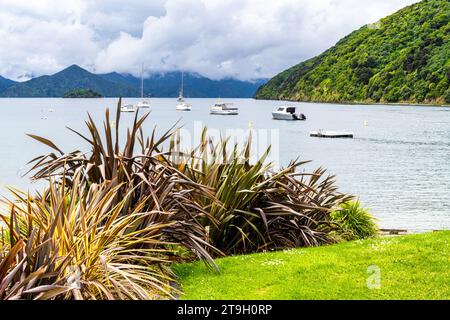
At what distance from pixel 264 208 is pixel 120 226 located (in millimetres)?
3701

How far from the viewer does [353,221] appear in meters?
11.3

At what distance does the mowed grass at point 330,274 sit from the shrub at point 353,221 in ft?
7.88

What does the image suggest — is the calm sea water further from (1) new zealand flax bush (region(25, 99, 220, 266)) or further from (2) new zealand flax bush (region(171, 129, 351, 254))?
(2) new zealand flax bush (region(171, 129, 351, 254))

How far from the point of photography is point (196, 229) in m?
7.86

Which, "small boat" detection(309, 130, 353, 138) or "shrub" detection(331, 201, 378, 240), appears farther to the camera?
"small boat" detection(309, 130, 353, 138)

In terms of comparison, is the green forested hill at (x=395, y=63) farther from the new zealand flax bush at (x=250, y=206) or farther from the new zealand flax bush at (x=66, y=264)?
the new zealand flax bush at (x=66, y=264)

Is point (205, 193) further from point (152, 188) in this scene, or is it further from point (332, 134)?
point (332, 134)

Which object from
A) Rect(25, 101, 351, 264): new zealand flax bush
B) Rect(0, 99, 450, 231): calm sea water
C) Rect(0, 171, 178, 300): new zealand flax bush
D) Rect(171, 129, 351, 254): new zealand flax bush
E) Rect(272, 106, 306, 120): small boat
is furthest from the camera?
Rect(272, 106, 306, 120): small boat

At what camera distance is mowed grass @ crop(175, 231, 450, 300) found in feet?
20.4

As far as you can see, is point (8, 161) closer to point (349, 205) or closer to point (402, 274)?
point (349, 205)

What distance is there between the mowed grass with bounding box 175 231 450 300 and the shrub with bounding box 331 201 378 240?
7.88 feet

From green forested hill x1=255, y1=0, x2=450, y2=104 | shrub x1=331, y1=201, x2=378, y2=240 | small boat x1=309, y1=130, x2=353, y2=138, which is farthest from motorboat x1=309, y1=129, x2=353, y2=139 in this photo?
shrub x1=331, y1=201, x2=378, y2=240

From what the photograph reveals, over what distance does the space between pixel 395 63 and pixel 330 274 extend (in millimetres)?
142837

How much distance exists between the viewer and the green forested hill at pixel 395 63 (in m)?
135
